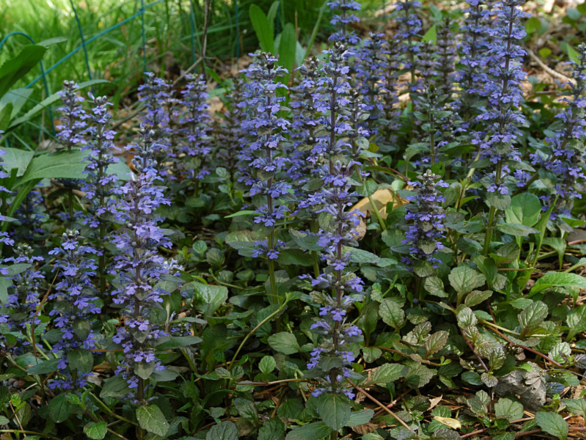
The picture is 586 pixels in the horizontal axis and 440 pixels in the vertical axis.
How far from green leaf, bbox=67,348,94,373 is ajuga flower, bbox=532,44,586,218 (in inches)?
110

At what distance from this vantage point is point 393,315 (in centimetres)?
289

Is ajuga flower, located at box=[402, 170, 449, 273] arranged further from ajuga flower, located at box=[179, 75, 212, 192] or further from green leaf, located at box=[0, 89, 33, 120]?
green leaf, located at box=[0, 89, 33, 120]

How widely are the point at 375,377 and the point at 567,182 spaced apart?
187cm

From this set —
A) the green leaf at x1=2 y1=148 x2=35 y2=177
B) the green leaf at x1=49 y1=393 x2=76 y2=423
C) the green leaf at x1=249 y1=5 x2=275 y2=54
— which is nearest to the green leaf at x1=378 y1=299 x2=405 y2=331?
the green leaf at x1=49 y1=393 x2=76 y2=423

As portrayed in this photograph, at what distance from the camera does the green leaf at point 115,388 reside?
2.23 metres

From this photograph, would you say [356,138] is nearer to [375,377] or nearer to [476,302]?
[476,302]

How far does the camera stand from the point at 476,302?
9.62ft

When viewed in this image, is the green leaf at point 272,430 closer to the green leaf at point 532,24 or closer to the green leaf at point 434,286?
the green leaf at point 434,286

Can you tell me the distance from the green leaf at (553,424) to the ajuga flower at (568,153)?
1.48m

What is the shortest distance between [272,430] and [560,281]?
5.77 ft

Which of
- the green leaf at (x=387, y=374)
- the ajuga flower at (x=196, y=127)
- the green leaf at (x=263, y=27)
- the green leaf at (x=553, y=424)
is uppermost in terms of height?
the green leaf at (x=263, y=27)

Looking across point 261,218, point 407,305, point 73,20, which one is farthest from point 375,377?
point 73,20

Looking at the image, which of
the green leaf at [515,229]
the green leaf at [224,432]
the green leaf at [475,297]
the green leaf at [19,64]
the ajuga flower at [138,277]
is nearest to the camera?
the ajuga flower at [138,277]

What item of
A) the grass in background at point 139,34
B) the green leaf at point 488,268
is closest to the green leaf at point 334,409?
the green leaf at point 488,268
